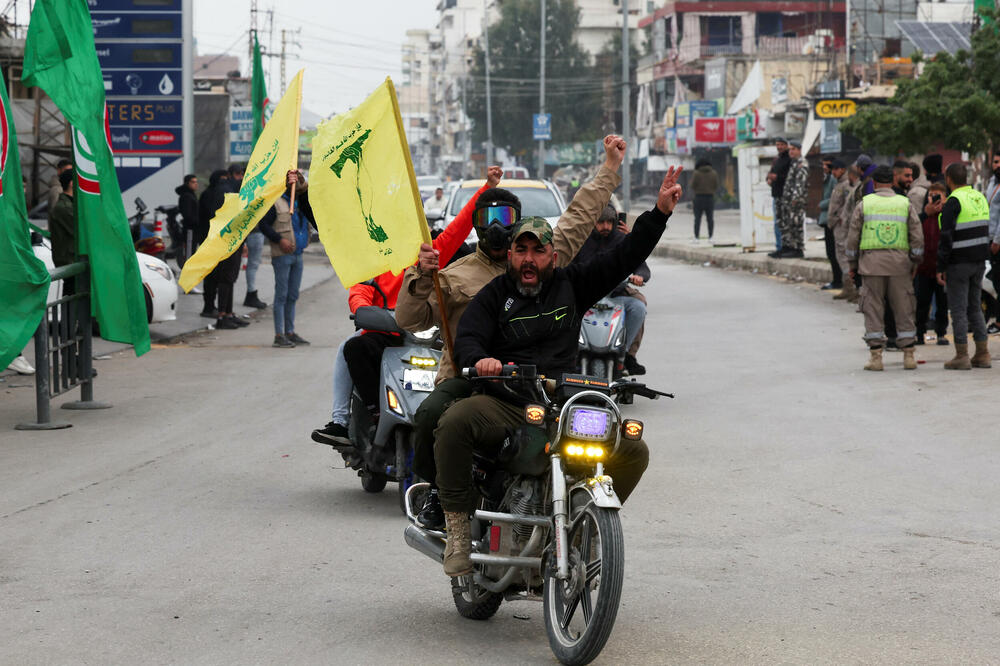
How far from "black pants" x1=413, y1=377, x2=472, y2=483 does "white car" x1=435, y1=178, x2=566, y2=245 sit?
14.9 meters

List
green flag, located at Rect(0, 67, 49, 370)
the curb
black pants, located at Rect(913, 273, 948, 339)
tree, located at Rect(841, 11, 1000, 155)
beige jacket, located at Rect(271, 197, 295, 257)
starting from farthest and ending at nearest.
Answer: the curb < tree, located at Rect(841, 11, 1000, 155) < beige jacket, located at Rect(271, 197, 295, 257) < black pants, located at Rect(913, 273, 948, 339) < green flag, located at Rect(0, 67, 49, 370)

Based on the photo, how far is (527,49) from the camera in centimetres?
9475

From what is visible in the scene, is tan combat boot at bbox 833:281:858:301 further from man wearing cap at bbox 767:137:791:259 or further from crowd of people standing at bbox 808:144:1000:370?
crowd of people standing at bbox 808:144:1000:370

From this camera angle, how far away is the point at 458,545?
17.5ft

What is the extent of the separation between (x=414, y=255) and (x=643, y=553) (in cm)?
183

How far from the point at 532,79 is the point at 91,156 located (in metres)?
83.3

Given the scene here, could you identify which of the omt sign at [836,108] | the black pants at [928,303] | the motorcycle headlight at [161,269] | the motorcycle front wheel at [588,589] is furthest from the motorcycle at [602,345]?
the omt sign at [836,108]

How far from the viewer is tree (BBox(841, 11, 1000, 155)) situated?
23.1 meters

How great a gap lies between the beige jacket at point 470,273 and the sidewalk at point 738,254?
17773 mm

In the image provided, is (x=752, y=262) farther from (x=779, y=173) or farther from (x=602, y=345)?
(x=602, y=345)

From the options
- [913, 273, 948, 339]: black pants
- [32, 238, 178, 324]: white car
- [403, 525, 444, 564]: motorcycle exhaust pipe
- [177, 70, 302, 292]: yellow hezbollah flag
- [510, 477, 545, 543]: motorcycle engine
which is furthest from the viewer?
[32, 238, 178, 324]: white car

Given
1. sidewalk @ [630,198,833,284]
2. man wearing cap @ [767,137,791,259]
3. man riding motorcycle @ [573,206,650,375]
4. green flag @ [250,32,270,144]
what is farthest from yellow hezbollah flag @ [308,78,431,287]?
man wearing cap @ [767,137,791,259]

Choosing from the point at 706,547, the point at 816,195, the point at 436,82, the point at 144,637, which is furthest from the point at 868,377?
the point at 436,82

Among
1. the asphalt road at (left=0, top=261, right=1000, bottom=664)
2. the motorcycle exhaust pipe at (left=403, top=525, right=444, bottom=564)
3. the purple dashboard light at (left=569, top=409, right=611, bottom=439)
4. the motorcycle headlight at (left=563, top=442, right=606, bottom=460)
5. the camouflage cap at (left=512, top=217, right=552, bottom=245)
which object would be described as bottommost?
the asphalt road at (left=0, top=261, right=1000, bottom=664)
